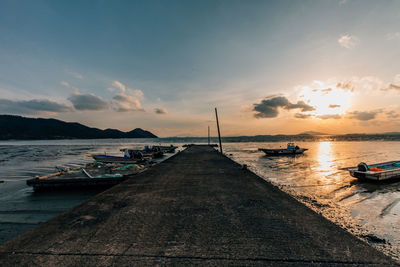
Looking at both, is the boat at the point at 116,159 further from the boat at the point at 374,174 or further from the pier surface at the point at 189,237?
the boat at the point at 374,174

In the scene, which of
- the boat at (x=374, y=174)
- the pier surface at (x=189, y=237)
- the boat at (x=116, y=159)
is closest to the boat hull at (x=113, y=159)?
the boat at (x=116, y=159)

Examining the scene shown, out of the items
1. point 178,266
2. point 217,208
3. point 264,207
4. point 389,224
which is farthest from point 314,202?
point 178,266

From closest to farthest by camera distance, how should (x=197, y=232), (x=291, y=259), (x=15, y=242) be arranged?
(x=291, y=259)
(x=15, y=242)
(x=197, y=232)

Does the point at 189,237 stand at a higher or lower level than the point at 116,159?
higher

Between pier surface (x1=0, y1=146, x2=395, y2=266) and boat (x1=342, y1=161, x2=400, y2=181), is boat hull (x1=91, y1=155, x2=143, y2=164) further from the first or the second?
boat (x1=342, y1=161, x2=400, y2=181)

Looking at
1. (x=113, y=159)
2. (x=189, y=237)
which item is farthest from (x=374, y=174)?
(x=113, y=159)

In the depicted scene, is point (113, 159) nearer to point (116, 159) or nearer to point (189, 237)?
point (116, 159)

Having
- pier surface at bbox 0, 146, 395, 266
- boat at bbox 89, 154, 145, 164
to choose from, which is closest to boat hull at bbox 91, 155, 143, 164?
boat at bbox 89, 154, 145, 164

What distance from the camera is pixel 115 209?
6.74 metres

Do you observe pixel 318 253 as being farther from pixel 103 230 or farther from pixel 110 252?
pixel 103 230

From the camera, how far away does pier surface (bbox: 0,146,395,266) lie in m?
3.76

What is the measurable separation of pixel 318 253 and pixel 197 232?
9.28 ft

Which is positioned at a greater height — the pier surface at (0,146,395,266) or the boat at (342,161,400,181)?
the pier surface at (0,146,395,266)

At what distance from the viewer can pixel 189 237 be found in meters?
4.61
